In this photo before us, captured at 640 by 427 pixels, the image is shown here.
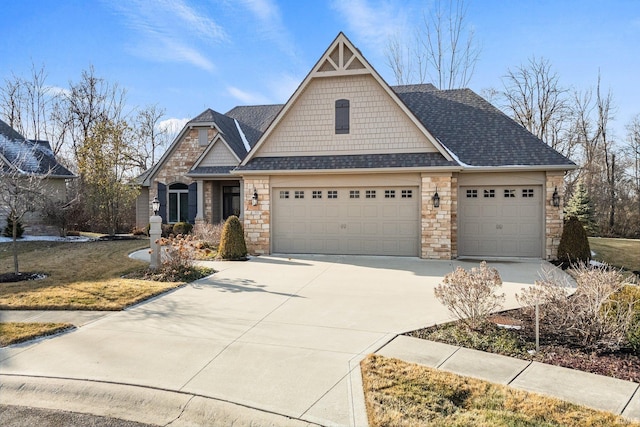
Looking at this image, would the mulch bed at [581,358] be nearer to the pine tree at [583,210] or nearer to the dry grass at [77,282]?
the dry grass at [77,282]

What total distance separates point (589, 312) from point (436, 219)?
24.9 ft

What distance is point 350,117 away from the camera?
1337 centimetres

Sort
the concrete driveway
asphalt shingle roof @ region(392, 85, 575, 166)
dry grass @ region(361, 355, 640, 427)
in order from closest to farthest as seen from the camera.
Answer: dry grass @ region(361, 355, 640, 427) < the concrete driveway < asphalt shingle roof @ region(392, 85, 575, 166)

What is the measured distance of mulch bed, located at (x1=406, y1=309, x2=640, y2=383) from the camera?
4371mm

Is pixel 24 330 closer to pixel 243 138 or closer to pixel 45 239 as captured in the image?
→ pixel 45 239

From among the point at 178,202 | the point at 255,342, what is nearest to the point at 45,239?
the point at 178,202

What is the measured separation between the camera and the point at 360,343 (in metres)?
5.23

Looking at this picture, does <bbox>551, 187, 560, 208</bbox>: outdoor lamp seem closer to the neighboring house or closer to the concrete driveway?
the concrete driveway

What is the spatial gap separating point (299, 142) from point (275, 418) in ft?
36.6

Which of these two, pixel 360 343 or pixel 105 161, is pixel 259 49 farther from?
pixel 360 343

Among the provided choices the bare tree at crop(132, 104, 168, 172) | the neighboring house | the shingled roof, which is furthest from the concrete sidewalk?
the bare tree at crop(132, 104, 168, 172)

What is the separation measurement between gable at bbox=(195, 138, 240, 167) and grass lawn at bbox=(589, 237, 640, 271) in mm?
15250

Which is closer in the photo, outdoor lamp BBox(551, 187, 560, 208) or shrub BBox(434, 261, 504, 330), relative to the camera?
shrub BBox(434, 261, 504, 330)

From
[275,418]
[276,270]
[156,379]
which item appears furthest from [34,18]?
[275,418]
